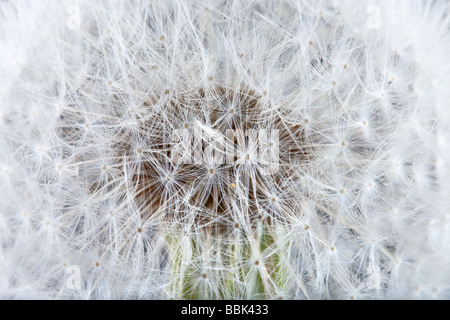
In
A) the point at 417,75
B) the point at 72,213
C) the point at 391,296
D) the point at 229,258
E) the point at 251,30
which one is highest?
the point at 251,30

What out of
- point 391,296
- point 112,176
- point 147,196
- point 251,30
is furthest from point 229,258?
point 251,30

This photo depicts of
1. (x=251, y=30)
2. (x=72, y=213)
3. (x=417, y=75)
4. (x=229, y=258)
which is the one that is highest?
(x=251, y=30)

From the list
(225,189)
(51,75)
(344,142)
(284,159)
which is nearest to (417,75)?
(344,142)

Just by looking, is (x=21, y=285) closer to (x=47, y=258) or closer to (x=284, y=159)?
(x=47, y=258)

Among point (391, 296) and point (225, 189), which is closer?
point (225, 189)

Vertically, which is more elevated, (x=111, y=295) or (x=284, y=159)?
(x=284, y=159)

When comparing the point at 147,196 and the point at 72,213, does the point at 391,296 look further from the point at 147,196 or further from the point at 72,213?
the point at 72,213
